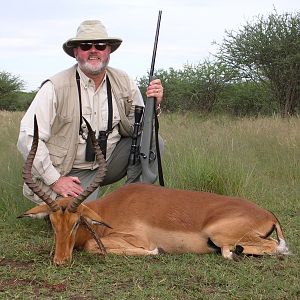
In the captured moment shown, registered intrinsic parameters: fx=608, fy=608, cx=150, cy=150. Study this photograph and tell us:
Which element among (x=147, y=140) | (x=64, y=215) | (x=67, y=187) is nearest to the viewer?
(x=64, y=215)

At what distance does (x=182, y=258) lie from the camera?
4738 mm

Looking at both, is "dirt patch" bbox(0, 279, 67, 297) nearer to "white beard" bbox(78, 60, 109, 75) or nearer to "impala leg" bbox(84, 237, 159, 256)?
"impala leg" bbox(84, 237, 159, 256)

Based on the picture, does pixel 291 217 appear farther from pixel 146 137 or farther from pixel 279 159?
pixel 279 159

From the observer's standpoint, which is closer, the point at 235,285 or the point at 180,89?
the point at 235,285

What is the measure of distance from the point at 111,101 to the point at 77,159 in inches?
25.6

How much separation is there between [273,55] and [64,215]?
635 inches

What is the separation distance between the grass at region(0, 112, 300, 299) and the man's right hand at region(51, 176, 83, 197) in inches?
18.1

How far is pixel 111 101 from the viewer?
19.3 feet

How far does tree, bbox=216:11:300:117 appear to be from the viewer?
19.2 m

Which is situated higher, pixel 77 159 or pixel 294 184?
pixel 77 159

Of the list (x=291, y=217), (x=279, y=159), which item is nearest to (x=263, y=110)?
(x=279, y=159)

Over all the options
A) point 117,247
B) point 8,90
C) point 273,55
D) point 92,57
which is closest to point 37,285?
point 117,247

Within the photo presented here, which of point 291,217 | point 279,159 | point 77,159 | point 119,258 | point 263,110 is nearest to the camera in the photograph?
point 119,258

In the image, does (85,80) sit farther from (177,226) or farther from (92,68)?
(177,226)
